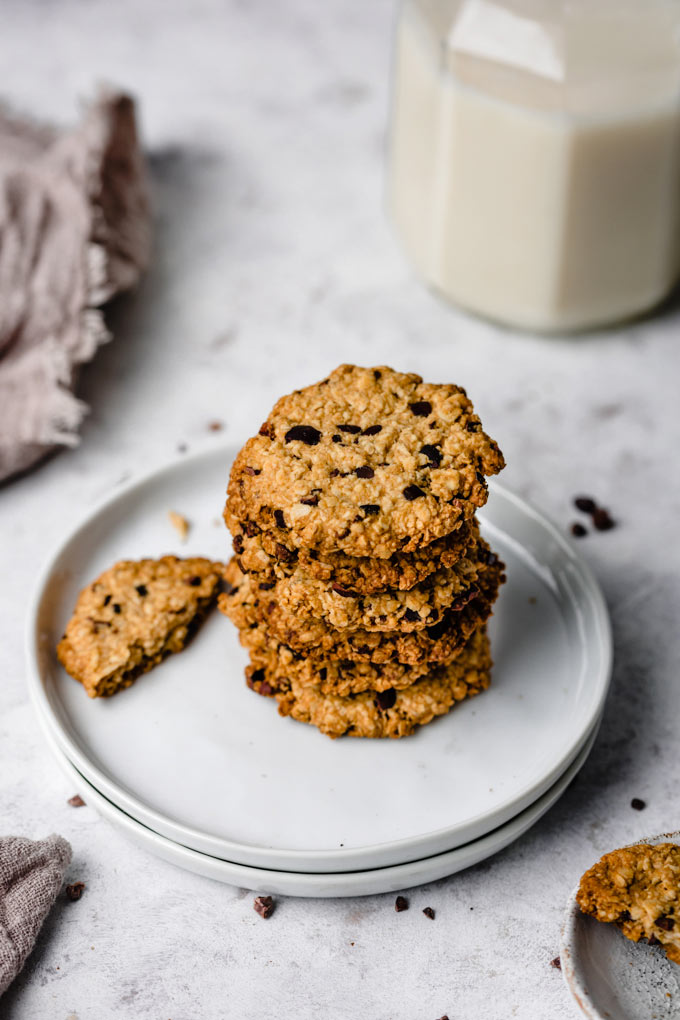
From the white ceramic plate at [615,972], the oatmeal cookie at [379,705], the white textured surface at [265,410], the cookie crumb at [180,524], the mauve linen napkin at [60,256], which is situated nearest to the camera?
the white ceramic plate at [615,972]

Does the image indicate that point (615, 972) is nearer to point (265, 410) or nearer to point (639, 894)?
point (639, 894)

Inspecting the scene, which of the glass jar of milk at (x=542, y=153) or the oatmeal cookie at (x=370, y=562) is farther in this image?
the glass jar of milk at (x=542, y=153)

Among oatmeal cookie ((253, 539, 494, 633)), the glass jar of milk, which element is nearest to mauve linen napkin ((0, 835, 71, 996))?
oatmeal cookie ((253, 539, 494, 633))

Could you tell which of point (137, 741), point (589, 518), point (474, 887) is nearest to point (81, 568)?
point (137, 741)

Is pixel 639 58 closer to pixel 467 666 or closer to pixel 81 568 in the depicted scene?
pixel 467 666

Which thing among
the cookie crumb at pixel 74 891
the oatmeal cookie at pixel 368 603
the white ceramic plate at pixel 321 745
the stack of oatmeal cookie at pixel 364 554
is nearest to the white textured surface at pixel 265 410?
the cookie crumb at pixel 74 891

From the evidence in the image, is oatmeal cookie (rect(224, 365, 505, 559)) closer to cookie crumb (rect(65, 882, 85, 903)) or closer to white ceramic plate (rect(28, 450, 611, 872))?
white ceramic plate (rect(28, 450, 611, 872))

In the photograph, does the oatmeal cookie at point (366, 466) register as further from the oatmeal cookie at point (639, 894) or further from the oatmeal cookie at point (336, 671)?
the oatmeal cookie at point (639, 894)
